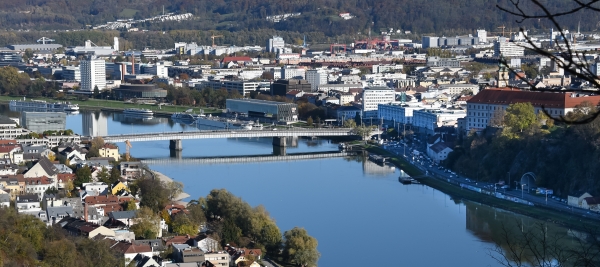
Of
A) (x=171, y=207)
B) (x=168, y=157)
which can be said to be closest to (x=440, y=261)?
(x=171, y=207)

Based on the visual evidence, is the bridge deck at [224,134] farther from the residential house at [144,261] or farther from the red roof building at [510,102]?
the residential house at [144,261]

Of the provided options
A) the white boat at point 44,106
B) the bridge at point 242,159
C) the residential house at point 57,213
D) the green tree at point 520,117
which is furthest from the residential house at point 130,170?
the white boat at point 44,106

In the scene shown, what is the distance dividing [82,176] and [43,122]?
11.5 feet

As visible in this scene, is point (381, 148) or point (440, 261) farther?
point (381, 148)

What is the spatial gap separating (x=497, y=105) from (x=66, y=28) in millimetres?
24850

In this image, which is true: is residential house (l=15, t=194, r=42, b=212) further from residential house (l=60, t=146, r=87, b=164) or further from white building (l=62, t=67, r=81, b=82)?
white building (l=62, t=67, r=81, b=82)

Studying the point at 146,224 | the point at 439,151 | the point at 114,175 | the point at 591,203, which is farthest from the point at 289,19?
the point at 146,224

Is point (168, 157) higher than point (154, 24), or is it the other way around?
point (154, 24)

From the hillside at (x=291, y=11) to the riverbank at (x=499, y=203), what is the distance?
16.6m

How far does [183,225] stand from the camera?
18.4 ft

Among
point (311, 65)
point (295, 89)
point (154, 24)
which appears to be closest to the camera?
point (295, 89)

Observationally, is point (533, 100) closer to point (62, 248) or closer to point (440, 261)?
point (440, 261)

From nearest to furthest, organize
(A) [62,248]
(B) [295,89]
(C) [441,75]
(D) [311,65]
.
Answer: (A) [62,248], (B) [295,89], (C) [441,75], (D) [311,65]

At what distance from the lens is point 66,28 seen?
3291 cm
